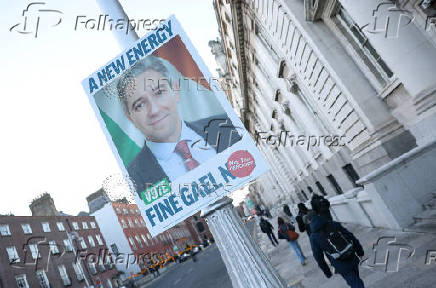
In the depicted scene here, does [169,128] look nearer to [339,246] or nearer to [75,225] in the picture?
[339,246]

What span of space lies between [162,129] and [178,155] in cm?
39

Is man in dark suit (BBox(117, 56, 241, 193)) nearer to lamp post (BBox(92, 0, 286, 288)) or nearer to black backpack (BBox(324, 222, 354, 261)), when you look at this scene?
lamp post (BBox(92, 0, 286, 288))

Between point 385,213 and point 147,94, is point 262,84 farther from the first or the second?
point 147,94

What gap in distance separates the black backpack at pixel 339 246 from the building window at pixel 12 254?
131 feet

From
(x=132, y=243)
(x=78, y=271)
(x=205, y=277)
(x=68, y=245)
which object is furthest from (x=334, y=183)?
(x=132, y=243)

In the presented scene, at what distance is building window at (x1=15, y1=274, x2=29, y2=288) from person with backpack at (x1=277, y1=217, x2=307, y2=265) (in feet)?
114

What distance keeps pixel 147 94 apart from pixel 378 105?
866 cm

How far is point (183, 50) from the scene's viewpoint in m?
3.83

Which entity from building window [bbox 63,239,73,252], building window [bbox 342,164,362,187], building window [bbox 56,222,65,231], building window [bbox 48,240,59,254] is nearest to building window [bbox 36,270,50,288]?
building window [bbox 48,240,59,254]

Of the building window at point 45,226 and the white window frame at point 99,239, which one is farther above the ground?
the building window at point 45,226

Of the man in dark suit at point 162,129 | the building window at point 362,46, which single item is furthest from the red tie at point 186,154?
the building window at point 362,46

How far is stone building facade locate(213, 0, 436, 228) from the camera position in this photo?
7789mm

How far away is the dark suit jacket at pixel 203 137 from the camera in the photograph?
338cm

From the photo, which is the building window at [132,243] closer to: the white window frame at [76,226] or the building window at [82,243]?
the building window at [82,243]
